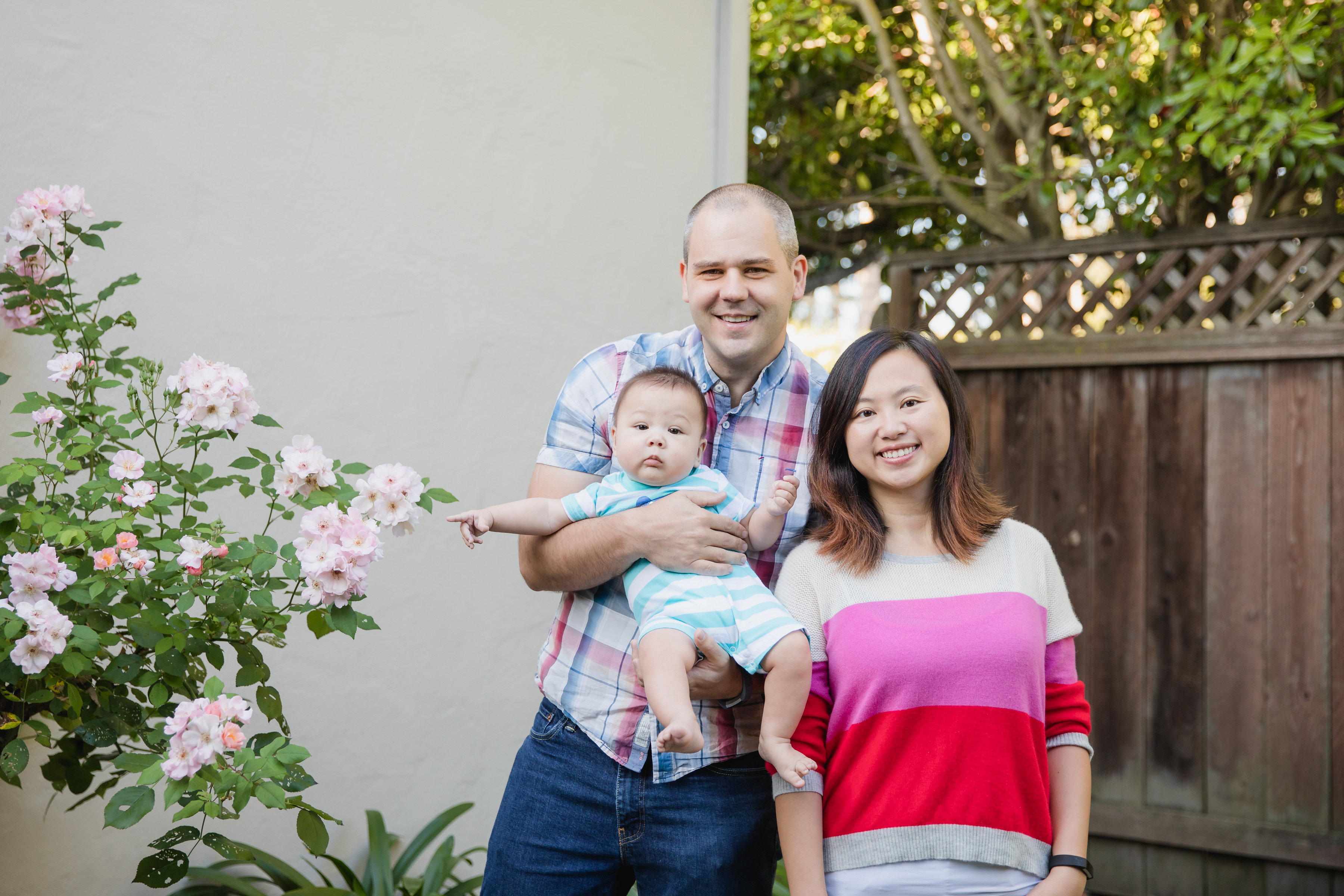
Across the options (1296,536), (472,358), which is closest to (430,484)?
(472,358)

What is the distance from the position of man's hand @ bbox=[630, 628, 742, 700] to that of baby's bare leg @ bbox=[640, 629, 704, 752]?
22 mm

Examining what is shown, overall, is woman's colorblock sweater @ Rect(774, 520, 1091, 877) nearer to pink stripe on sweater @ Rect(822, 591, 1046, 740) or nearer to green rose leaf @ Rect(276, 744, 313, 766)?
pink stripe on sweater @ Rect(822, 591, 1046, 740)

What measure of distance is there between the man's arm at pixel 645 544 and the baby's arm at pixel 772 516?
0.02 meters

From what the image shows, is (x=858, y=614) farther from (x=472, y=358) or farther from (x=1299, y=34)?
(x=1299, y=34)

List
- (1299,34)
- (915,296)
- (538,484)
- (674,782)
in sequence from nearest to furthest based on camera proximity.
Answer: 1. (674,782)
2. (538,484)
3. (1299,34)
4. (915,296)

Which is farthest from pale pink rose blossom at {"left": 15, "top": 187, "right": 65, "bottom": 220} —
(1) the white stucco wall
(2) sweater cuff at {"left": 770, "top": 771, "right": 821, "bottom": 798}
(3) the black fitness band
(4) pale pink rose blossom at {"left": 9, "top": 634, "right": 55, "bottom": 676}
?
(3) the black fitness band

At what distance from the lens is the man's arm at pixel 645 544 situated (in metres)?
1.74

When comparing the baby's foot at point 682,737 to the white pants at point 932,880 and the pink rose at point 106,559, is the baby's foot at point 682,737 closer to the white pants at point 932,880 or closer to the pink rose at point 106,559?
the white pants at point 932,880

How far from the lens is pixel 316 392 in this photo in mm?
2680

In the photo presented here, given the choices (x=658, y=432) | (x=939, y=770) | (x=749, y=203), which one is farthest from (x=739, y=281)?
(x=939, y=770)

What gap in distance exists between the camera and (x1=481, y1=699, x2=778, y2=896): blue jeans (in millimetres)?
1746

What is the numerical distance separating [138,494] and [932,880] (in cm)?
146

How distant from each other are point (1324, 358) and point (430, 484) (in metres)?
3.16

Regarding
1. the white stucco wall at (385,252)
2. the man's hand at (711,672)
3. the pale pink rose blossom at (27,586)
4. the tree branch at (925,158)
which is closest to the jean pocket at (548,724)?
the man's hand at (711,672)
